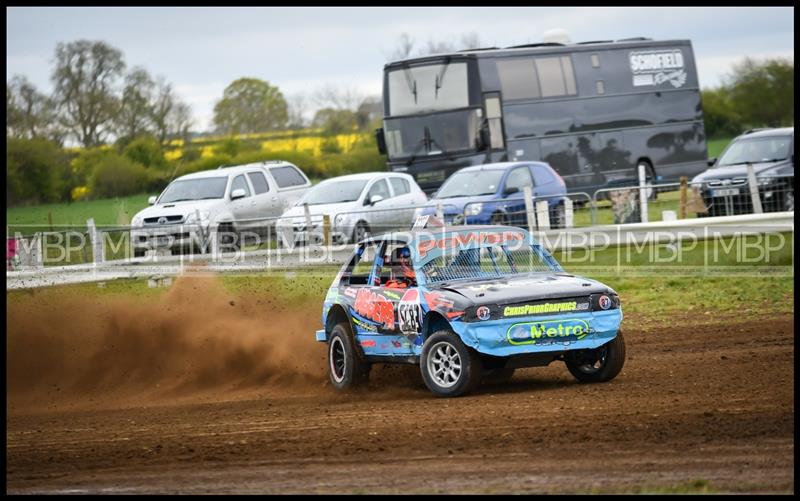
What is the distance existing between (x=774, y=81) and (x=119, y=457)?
160 ft

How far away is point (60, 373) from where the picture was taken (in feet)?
43.8

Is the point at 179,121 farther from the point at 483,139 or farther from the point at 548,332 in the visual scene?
the point at 548,332

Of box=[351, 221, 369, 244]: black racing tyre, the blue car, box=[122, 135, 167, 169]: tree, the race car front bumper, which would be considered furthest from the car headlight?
box=[122, 135, 167, 169]: tree

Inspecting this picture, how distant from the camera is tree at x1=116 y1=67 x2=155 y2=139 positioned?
102 feet

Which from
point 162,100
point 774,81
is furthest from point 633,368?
point 774,81

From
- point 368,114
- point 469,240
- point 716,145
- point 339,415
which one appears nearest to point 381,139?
point 469,240

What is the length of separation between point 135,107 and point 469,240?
22690 millimetres

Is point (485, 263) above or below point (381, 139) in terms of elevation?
below

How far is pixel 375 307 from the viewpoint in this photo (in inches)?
436

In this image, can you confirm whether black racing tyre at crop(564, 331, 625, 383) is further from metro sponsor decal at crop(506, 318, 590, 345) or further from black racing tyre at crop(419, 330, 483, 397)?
black racing tyre at crop(419, 330, 483, 397)

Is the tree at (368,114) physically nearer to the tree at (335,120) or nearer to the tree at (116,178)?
the tree at (335,120)

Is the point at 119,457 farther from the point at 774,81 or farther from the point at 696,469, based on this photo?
the point at 774,81

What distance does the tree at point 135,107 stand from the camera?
3103 centimetres

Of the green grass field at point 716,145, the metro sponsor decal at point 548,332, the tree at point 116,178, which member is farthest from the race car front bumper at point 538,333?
the green grass field at point 716,145
